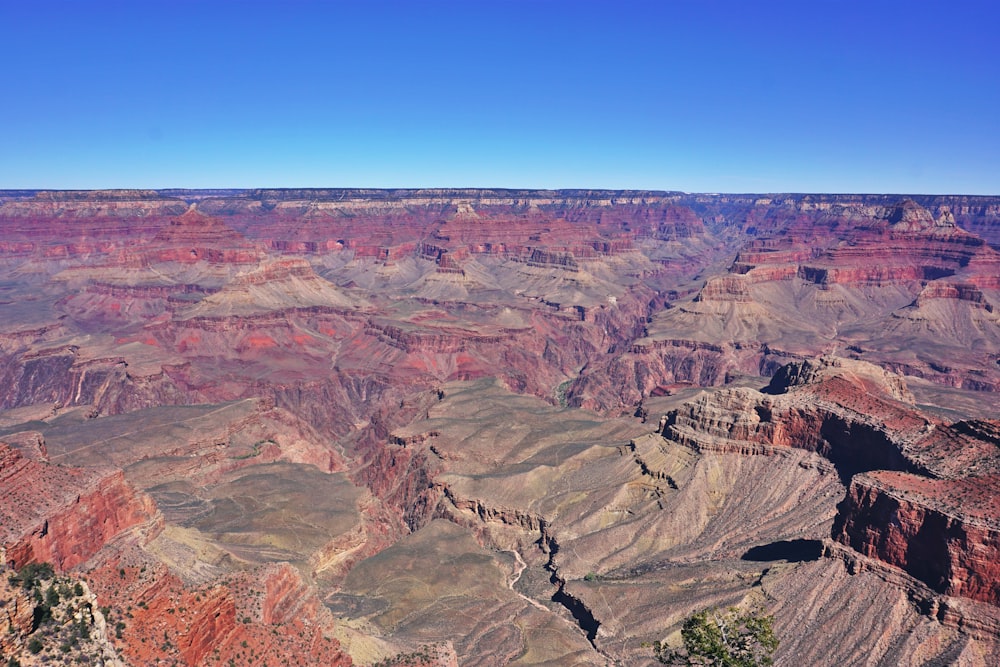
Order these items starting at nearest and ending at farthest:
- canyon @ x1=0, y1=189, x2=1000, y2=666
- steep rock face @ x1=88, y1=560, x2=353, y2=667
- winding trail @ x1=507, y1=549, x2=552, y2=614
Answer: steep rock face @ x1=88, y1=560, x2=353, y2=667 → canyon @ x1=0, y1=189, x2=1000, y2=666 → winding trail @ x1=507, y1=549, x2=552, y2=614

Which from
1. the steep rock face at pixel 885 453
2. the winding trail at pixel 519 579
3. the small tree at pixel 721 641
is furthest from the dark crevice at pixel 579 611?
the small tree at pixel 721 641

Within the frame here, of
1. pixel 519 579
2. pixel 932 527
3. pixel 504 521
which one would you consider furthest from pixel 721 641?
pixel 504 521

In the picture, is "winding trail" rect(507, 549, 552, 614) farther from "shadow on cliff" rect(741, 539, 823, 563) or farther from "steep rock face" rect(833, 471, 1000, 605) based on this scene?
"steep rock face" rect(833, 471, 1000, 605)

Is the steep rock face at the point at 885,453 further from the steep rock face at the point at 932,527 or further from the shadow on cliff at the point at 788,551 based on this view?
the shadow on cliff at the point at 788,551

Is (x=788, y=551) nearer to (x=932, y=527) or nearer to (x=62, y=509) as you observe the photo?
(x=932, y=527)

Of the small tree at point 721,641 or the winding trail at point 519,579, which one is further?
the winding trail at point 519,579

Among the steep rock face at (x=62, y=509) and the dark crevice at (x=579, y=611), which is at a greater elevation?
the steep rock face at (x=62, y=509)

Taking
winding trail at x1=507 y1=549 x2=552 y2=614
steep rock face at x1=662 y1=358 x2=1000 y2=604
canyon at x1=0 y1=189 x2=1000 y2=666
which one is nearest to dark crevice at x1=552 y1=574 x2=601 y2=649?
canyon at x1=0 y1=189 x2=1000 y2=666

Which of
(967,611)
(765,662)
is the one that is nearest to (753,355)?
(967,611)
